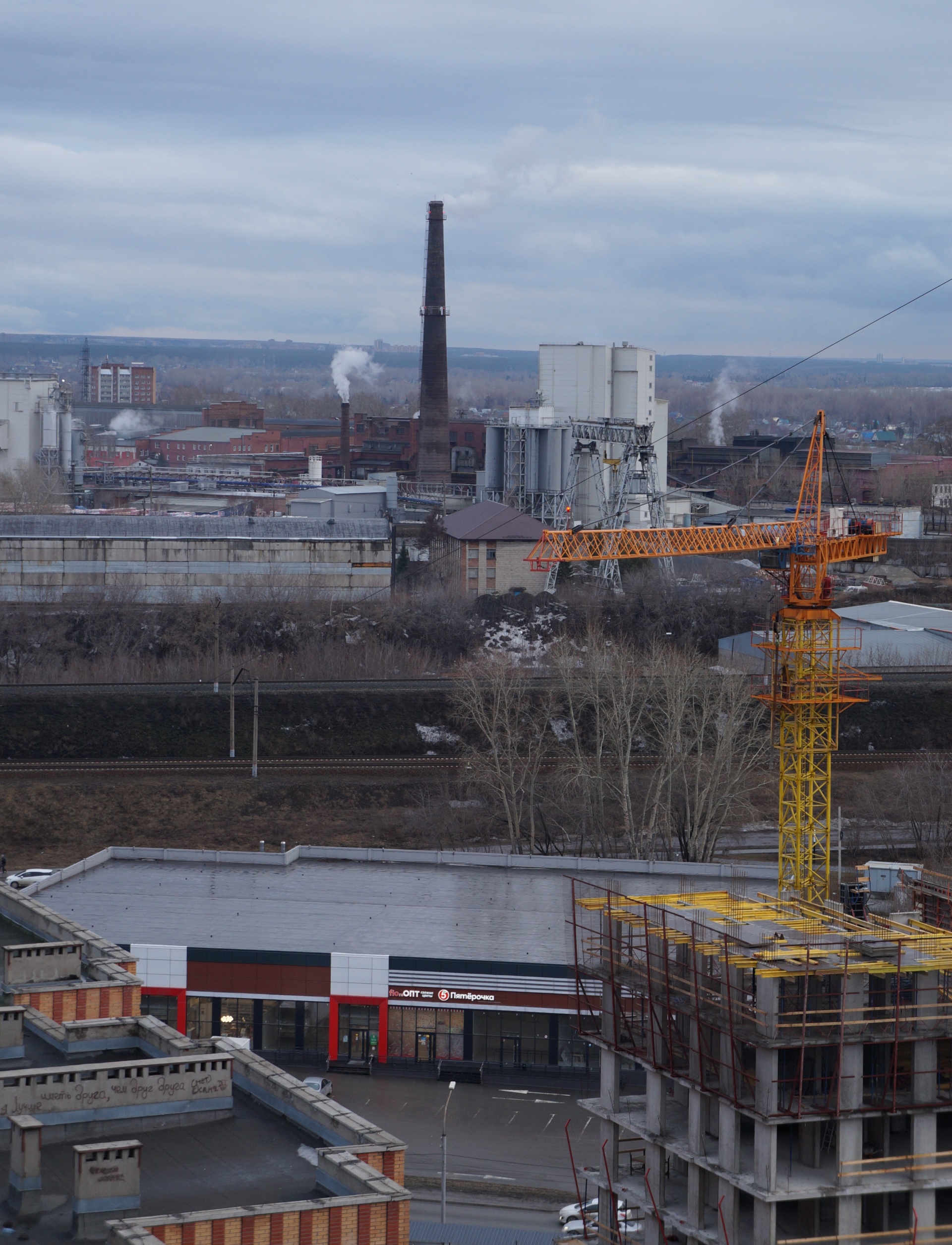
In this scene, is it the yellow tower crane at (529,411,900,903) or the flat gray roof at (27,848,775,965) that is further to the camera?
the yellow tower crane at (529,411,900,903)

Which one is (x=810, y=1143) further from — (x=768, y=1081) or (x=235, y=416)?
(x=235, y=416)

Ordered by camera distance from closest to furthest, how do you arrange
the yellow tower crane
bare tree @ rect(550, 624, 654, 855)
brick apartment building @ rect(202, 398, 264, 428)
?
1. the yellow tower crane
2. bare tree @ rect(550, 624, 654, 855)
3. brick apartment building @ rect(202, 398, 264, 428)

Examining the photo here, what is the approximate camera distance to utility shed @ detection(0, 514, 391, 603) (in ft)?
196

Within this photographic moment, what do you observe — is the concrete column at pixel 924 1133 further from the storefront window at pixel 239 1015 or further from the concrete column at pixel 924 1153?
the storefront window at pixel 239 1015

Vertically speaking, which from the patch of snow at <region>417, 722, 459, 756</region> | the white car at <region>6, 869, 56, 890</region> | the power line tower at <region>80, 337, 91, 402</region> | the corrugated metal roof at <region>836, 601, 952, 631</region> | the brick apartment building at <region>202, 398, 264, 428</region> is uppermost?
the power line tower at <region>80, 337, 91, 402</region>

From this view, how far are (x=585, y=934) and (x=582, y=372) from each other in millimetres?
55179

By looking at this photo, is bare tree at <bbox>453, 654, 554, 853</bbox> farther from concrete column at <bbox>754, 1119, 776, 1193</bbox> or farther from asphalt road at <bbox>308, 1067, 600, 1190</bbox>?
concrete column at <bbox>754, 1119, 776, 1193</bbox>

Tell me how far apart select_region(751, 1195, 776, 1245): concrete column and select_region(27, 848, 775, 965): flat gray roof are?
12729mm

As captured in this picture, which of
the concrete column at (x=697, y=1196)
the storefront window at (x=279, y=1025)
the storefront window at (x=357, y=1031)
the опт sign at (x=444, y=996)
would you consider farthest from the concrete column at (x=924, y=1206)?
the storefront window at (x=279, y=1025)

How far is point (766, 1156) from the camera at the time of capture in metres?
11.6

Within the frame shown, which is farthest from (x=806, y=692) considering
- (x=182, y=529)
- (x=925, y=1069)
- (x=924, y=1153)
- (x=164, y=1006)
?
(x=182, y=529)

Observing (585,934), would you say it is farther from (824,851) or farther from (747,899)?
(747,899)

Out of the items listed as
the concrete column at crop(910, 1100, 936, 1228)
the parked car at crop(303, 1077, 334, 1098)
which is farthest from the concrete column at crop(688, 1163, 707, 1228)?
the parked car at crop(303, 1077, 334, 1098)

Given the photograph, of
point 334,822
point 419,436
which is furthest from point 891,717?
point 419,436
